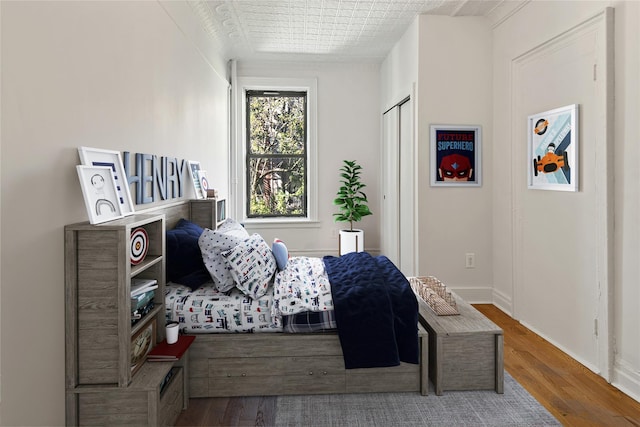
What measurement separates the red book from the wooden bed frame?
117 mm

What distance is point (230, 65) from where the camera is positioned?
521 centimetres

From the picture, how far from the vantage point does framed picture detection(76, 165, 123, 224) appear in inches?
66.2

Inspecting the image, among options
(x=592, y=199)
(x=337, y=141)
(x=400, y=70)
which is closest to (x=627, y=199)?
(x=592, y=199)

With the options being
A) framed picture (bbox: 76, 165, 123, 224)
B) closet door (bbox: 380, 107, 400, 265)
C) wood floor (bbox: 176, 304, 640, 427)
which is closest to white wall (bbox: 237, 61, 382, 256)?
closet door (bbox: 380, 107, 400, 265)

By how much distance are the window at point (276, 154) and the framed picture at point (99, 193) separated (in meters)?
3.67

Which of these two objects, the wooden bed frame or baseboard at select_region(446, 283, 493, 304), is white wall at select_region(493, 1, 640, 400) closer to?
baseboard at select_region(446, 283, 493, 304)

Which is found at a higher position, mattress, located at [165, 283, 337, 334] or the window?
the window

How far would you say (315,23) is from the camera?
4.11 m

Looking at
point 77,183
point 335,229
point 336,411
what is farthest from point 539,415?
point 335,229

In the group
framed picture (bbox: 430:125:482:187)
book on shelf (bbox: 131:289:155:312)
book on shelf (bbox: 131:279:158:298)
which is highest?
framed picture (bbox: 430:125:482:187)

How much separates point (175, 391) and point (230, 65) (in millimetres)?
4279

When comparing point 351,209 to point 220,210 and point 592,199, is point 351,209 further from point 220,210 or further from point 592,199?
point 592,199

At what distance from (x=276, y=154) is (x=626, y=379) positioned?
4.41 meters

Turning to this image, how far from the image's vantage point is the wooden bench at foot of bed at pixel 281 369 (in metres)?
2.20
